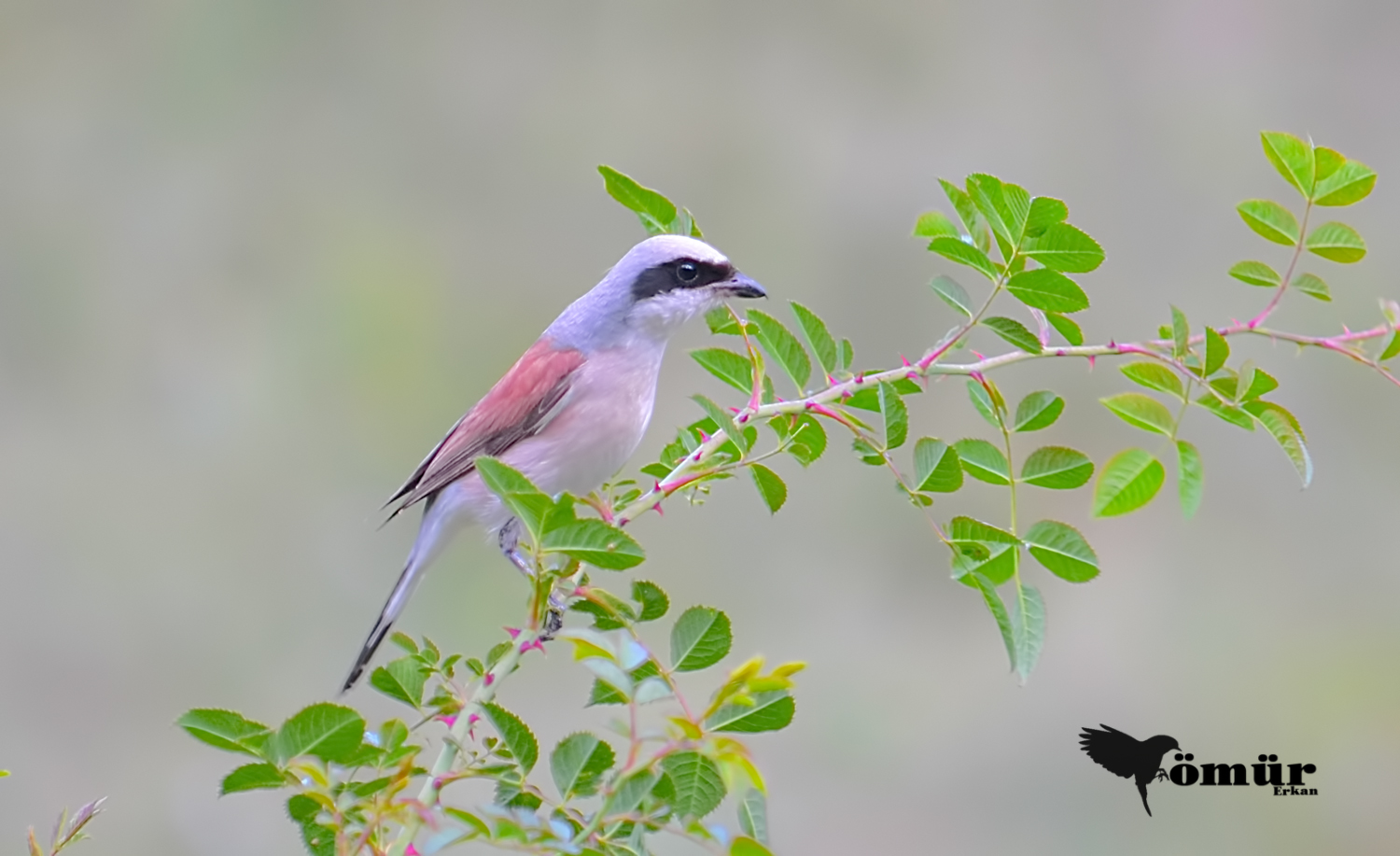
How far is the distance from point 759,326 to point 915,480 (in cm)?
16

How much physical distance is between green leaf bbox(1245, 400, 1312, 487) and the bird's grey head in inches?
25.1

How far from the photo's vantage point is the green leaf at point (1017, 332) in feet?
2.55

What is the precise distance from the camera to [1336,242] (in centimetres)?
81

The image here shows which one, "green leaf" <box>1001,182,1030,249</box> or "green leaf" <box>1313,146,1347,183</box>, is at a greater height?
"green leaf" <box>1313,146,1347,183</box>

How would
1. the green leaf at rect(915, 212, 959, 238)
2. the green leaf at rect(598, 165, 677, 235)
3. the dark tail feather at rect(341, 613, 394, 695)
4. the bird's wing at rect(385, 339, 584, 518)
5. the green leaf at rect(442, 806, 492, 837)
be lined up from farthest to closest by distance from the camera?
the bird's wing at rect(385, 339, 584, 518), the dark tail feather at rect(341, 613, 394, 695), the green leaf at rect(598, 165, 677, 235), the green leaf at rect(915, 212, 959, 238), the green leaf at rect(442, 806, 492, 837)

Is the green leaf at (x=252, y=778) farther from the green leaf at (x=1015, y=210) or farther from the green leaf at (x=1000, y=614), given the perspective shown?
the green leaf at (x=1015, y=210)

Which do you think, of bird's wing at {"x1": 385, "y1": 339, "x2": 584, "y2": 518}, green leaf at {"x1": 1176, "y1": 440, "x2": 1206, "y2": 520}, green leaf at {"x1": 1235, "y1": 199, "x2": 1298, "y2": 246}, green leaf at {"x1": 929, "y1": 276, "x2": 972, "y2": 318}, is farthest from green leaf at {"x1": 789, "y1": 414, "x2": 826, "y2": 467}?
bird's wing at {"x1": 385, "y1": 339, "x2": 584, "y2": 518}

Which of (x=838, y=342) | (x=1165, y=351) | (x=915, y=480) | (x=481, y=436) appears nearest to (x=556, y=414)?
(x=481, y=436)

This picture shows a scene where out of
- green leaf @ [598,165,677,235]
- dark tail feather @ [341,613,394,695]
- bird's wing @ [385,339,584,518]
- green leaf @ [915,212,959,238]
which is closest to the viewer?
green leaf @ [915,212,959,238]

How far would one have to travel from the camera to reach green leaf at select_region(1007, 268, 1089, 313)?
0.76 m

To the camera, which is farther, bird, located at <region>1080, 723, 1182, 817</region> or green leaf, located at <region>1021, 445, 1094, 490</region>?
bird, located at <region>1080, 723, 1182, 817</region>

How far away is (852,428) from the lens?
746mm

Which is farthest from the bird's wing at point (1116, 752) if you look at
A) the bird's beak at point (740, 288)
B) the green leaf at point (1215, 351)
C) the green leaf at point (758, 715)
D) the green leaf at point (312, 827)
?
the green leaf at point (312, 827)

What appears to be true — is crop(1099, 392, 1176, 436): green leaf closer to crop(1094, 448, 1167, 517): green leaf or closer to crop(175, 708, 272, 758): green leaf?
crop(1094, 448, 1167, 517): green leaf
